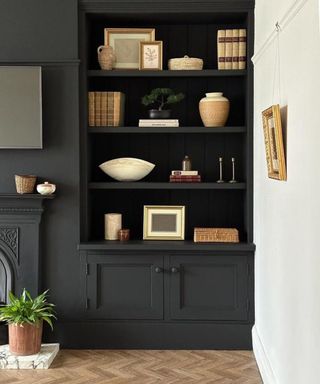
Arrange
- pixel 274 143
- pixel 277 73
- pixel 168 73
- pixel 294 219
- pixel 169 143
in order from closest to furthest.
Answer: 1. pixel 294 219
2. pixel 274 143
3. pixel 277 73
4. pixel 168 73
5. pixel 169 143

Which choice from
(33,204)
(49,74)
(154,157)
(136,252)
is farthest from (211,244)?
(49,74)

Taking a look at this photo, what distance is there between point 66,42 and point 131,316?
82.0 inches

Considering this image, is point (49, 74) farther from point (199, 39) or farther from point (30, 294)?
point (30, 294)

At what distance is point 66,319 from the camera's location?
5.13m

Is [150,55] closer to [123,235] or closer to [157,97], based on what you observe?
[157,97]

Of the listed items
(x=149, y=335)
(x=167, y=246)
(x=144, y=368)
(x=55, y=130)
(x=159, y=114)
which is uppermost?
(x=159, y=114)

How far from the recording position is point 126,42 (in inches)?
208

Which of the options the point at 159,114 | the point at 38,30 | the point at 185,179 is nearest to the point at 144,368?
the point at 185,179

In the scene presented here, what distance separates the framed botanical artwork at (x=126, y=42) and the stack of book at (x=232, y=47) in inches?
20.8

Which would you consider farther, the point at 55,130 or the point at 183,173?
the point at 183,173

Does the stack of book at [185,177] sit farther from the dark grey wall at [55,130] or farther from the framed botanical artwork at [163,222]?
the dark grey wall at [55,130]

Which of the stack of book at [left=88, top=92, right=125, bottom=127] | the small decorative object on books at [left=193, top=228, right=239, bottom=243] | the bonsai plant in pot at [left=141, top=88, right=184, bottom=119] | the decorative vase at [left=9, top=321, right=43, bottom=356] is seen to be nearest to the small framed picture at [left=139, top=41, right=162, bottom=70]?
the bonsai plant in pot at [left=141, top=88, right=184, bottom=119]

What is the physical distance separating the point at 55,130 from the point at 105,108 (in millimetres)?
412

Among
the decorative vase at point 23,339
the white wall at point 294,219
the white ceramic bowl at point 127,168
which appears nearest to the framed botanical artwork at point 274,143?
the white wall at point 294,219
